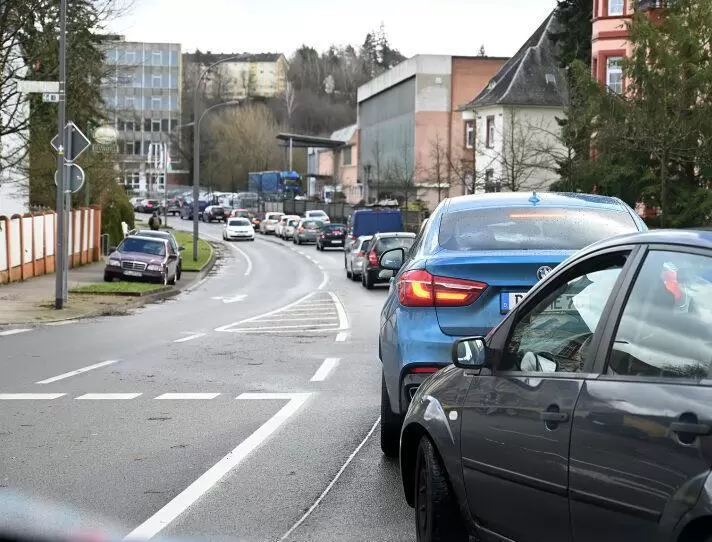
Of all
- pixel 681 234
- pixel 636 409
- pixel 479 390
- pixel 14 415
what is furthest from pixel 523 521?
pixel 14 415

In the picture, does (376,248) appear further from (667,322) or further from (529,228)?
(667,322)

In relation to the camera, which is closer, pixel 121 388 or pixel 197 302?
pixel 121 388

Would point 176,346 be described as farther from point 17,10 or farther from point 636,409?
point 17,10

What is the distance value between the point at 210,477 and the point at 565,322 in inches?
133

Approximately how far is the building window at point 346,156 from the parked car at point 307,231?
50.2m

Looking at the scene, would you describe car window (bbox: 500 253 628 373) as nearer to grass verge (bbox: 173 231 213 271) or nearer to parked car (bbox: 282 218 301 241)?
grass verge (bbox: 173 231 213 271)

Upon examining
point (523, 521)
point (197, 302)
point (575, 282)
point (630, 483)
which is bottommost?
point (197, 302)

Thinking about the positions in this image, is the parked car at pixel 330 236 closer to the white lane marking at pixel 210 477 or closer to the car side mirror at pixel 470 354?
the white lane marking at pixel 210 477

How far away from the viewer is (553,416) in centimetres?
449

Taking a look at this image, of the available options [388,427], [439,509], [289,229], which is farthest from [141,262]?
[289,229]

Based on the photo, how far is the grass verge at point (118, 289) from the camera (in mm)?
31688

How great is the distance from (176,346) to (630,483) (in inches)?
559

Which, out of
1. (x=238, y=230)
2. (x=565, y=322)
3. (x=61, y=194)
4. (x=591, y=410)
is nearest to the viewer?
(x=591, y=410)

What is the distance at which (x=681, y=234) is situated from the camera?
4.14 m
